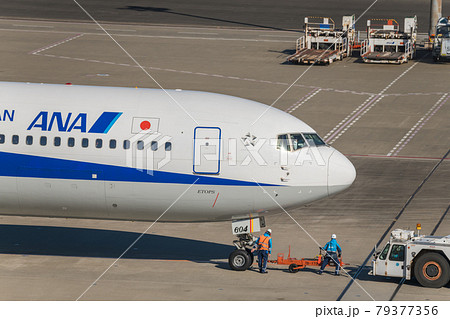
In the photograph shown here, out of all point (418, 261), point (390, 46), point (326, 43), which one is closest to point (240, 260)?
point (418, 261)

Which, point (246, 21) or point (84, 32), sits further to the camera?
point (246, 21)

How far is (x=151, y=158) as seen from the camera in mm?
32406

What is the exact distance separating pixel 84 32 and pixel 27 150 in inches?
2319

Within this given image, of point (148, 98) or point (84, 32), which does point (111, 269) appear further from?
point (84, 32)

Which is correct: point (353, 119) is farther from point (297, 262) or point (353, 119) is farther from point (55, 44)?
point (55, 44)

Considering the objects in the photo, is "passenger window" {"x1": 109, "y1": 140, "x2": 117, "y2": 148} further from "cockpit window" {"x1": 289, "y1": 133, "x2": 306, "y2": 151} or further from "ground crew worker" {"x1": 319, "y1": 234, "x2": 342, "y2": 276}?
"ground crew worker" {"x1": 319, "y1": 234, "x2": 342, "y2": 276}

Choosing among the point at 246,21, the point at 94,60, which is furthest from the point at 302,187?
the point at 246,21

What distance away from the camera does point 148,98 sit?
3331 cm

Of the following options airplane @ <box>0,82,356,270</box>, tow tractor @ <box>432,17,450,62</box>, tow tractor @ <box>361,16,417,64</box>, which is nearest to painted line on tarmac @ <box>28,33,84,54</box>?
tow tractor @ <box>361,16,417,64</box>

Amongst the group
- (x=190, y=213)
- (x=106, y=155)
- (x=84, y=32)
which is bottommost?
(x=190, y=213)

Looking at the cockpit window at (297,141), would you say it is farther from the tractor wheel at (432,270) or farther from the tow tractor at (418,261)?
the tractor wheel at (432,270)

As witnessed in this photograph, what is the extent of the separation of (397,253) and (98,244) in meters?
12.4

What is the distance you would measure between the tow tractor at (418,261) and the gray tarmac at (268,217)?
49 centimetres

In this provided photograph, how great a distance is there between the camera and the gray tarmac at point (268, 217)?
32812 mm
